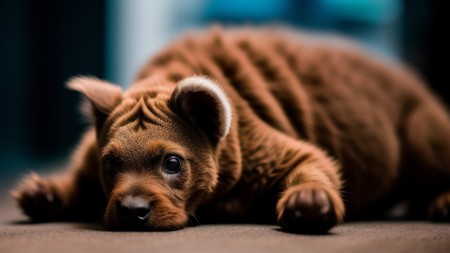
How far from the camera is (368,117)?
333 cm

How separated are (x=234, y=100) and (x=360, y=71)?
1.01 m

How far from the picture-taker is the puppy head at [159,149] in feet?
7.47

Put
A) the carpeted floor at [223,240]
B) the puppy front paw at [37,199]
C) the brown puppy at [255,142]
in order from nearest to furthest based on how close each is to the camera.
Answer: the carpeted floor at [223,240]
the brown puppy at [255,142]
the puppy front paw at [37,199]

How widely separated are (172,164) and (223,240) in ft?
1.55

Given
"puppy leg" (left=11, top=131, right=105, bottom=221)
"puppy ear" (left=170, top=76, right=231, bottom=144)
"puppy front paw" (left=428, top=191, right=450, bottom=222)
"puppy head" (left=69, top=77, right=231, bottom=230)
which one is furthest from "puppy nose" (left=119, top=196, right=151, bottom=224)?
"puppy front paw" (left=428, top=191, right=450, bottom=222)

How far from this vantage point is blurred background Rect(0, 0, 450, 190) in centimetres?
716

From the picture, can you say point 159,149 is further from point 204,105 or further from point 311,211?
point 311,211

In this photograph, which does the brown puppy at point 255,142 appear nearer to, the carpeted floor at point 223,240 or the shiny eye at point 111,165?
the shiny eye at point 111,165

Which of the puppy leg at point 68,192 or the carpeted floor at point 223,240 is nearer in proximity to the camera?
the carpeted floor at point 223,240

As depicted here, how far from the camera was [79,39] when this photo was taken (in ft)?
26.2

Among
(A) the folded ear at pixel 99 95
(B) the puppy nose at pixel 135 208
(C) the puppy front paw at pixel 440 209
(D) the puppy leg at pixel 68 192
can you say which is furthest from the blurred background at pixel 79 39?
(B) the puppy nose at pixel 135 208

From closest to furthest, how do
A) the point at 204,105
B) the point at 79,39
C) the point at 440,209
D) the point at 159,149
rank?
the point at 159,149
the point at 204,105
the point at 440,209
the point at 79,39

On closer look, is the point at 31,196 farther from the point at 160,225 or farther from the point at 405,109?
the point at 405,109

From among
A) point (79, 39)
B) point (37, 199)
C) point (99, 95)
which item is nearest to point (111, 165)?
point (99, 95)
